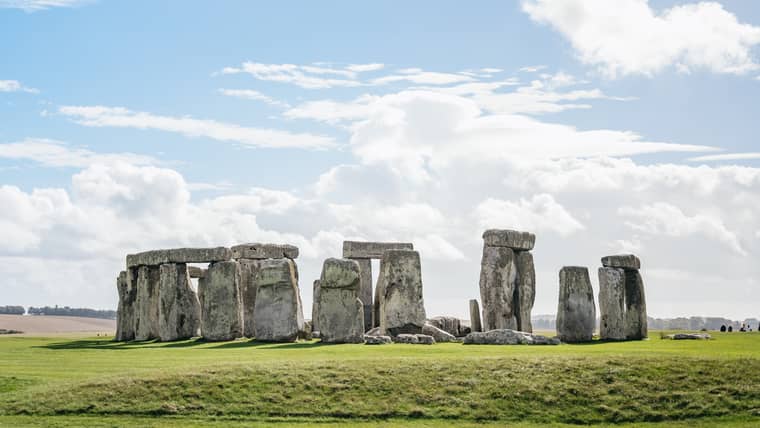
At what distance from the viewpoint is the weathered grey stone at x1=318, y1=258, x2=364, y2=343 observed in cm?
2689

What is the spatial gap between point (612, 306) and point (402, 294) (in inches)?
254

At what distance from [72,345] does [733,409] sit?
2219 centimetres

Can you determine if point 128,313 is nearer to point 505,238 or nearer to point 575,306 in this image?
point 505,238

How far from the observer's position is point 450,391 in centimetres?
1834

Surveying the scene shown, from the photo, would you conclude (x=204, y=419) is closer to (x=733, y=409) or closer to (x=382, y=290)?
(x=733, y=409)

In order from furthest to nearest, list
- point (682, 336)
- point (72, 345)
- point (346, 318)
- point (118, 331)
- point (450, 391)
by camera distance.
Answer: point (118, 331) < point (72, 345) < point (682, 336) < point (346, 318) < point (450, 391)

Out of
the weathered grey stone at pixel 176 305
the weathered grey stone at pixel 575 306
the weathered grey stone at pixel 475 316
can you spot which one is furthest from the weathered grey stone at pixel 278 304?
the weathered grey stone at pixel 575 306

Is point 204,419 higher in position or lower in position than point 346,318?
lower

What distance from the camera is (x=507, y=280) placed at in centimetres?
3056

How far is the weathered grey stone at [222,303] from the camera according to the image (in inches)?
1210

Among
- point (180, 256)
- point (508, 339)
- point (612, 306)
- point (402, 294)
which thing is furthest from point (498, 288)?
point (180, 256)

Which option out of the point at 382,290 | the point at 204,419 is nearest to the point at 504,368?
the point at 204,419

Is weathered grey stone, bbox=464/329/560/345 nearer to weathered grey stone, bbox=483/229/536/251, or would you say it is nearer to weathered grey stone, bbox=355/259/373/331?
weathered grey stone, bbox=483/229/536/251

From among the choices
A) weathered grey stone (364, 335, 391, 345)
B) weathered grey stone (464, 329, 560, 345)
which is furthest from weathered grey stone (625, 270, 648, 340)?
weathered grey stone (364, 335, 391, 345)
